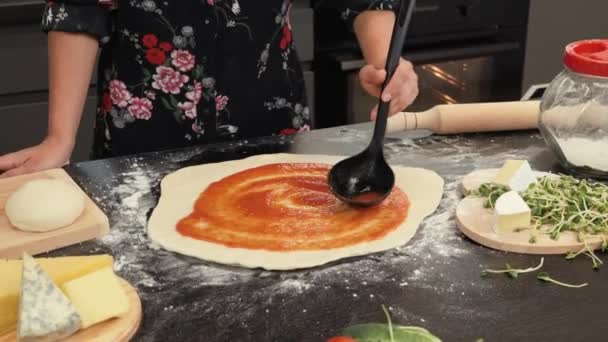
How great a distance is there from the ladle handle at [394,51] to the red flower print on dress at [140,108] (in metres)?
0.41

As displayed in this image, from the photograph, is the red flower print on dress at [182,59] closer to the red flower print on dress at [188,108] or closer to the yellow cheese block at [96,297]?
the red flower print on dress at [188,108]

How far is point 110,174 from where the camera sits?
3.52 ft

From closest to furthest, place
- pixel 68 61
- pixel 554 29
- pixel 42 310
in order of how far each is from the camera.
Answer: pixel 42 310
pixel 68 61
pixel 554 29

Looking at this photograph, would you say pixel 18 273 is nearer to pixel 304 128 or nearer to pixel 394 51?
pixel 394 51

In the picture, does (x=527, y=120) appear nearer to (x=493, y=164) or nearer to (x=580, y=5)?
(x=493, y=164)

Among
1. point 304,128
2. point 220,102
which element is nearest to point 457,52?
point 304,128

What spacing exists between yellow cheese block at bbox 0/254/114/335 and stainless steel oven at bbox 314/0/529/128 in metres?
1.30

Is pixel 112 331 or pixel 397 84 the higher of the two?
pixel 397 84

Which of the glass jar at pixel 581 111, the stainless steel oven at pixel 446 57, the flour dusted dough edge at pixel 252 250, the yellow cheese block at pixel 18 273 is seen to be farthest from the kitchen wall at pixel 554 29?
the yellow cheese block at pixel 18 273

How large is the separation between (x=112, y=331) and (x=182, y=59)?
0.59 m

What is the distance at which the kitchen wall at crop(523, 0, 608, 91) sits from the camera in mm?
2291

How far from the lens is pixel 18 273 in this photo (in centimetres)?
75

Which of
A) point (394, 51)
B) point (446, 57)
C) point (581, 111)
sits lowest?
point (446, 57)

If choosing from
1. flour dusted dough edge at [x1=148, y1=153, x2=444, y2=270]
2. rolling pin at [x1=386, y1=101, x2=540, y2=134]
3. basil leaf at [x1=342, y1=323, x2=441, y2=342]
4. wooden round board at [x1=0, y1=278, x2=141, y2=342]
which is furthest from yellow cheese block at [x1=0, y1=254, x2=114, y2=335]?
rolling pin at [x1=386, y1=101, x2=540, y2=134]
